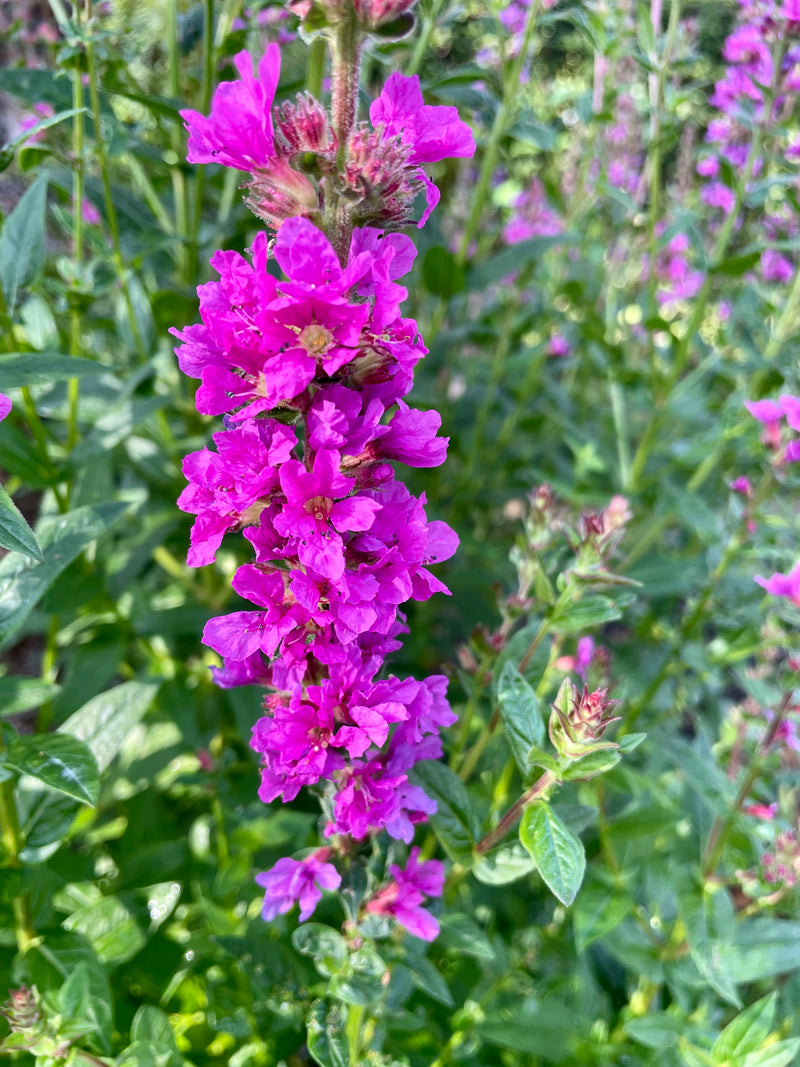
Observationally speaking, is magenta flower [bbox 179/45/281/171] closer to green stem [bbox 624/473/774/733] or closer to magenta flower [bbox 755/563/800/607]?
magenta flower [bbox 755/563/800/607]

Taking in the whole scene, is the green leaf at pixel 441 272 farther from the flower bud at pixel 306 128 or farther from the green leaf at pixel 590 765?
the green leaf at pixel 590 765

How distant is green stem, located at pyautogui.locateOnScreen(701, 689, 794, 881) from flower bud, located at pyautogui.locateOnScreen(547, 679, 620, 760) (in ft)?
3.46

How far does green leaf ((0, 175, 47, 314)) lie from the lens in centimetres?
170

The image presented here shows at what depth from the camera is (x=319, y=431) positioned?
3.16 feet

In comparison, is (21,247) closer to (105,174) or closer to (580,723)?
(105,174)

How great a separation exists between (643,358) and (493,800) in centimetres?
375

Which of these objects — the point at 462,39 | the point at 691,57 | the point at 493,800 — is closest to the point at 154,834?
the point at 493,800

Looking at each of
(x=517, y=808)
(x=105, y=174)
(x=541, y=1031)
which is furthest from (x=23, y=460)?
(x=541, y=1031)

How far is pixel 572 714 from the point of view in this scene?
3.80ft

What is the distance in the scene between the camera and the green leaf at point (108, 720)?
1.82 metres

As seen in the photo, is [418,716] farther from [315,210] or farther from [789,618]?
[789,618]

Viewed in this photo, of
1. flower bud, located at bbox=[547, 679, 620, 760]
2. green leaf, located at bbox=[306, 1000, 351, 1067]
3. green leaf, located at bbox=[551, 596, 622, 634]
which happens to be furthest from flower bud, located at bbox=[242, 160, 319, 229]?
green leaf, located at bbox=[306, 1000, 351, 1067]

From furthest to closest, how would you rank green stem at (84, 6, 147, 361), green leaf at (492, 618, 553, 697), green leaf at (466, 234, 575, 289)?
green leaf at (466, 234, 575, 289)
green stem at (84, 6, 147, 361)
green leaf at (492, 618, 553, 697)

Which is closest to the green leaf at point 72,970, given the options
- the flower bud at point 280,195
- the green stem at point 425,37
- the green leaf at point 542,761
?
the green leaf at point 542,761
